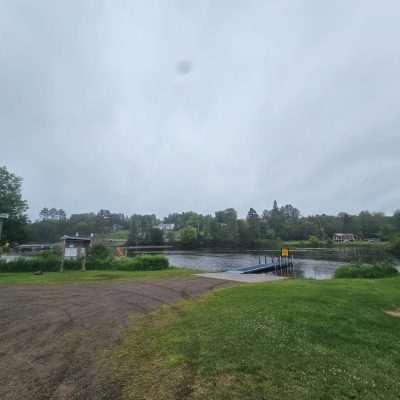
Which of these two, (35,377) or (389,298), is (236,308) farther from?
(389,298)

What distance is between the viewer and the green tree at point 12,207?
70.4 ft

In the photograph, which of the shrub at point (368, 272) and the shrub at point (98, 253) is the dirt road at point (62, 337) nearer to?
the shrub at point (98, 253)

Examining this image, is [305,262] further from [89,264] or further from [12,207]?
[12,207]

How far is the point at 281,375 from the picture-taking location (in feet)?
9.77

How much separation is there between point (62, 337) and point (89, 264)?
1496 cm

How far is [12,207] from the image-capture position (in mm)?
22422

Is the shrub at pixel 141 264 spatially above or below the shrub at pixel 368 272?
above

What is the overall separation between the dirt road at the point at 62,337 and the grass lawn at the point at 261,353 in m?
0.39

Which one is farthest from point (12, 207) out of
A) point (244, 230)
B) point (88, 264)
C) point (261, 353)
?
point (244, 230)

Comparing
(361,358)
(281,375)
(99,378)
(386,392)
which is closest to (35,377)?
(99,378)

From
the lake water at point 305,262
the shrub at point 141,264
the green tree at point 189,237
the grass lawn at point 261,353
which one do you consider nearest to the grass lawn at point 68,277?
the shrub at point 141,264

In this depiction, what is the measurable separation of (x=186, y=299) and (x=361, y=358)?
190 inches

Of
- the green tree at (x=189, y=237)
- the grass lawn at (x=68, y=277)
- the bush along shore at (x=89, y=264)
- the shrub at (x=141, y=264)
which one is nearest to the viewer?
the grass lawn at (x=68, y=277)

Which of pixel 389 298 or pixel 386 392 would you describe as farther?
pixel 389 298
